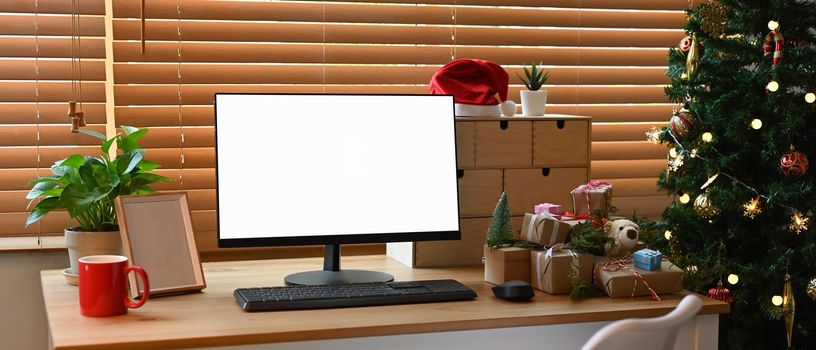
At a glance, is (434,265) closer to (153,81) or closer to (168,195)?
(168,195)

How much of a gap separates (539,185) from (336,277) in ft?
1.98

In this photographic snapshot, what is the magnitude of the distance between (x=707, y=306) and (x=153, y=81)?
1466mm

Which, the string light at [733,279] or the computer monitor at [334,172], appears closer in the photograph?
the computer monitor at [334,172]

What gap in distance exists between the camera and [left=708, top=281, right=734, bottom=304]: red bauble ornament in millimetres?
2264

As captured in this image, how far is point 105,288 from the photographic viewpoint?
1.65 metres

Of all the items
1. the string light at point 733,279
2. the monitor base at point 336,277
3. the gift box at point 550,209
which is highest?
the gift box at point 550,209

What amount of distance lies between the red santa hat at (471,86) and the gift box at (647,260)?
1.79 ft

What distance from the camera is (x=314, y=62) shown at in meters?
2.51

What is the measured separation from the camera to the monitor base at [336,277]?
1.97 meters

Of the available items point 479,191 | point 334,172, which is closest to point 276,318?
point 334,172

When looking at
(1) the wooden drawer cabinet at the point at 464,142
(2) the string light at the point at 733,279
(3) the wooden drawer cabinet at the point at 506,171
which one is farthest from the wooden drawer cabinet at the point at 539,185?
(2) the string light at the point at 733,279

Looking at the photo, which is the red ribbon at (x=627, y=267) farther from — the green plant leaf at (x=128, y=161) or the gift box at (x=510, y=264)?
the green plant leaf at (x=128, y=161)

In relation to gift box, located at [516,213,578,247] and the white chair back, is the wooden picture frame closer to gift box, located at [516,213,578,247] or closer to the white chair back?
gift box, located at [516,213,578,247]

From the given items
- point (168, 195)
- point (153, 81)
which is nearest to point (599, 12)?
point (153, 81)
